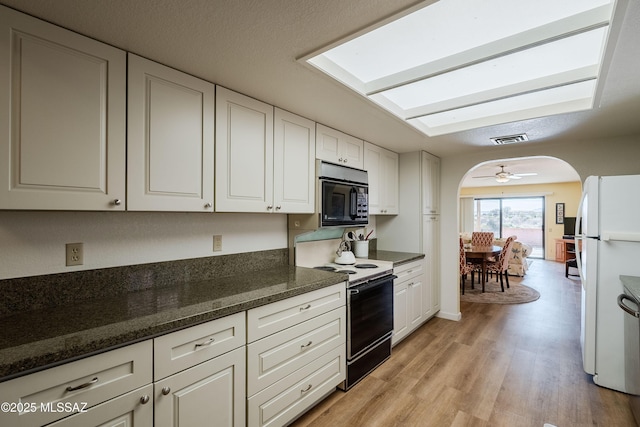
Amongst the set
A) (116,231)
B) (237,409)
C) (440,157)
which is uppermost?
(440,157)

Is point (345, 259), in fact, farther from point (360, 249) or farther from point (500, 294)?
point (500, 294)

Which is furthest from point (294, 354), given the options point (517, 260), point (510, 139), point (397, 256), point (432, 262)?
point (517, 260)

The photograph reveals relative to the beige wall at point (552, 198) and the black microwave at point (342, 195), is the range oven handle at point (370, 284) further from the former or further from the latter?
the beige wall at point (552, 198)

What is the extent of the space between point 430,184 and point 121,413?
3641 millimetres

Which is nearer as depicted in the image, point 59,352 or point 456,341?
point 59,352

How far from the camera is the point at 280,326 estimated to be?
1.74m

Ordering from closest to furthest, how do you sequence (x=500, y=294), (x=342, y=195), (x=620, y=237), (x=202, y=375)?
1. (x=202, y=375)
2. (x=620, y=237)
3. (x=342, y=195)
4. (x=500, y=294)

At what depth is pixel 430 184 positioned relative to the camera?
3811mm

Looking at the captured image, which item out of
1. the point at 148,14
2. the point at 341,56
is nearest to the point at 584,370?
the point at 341,56

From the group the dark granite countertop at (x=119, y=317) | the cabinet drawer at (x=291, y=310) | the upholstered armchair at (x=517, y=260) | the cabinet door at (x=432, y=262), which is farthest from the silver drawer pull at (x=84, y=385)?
the upholstered armchair at (x=517, y=260)

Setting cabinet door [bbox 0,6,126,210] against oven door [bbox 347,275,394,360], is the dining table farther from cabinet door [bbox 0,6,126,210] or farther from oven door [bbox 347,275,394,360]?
cabinet door [bbox 0,6,126,210]

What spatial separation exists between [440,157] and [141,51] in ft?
11.8

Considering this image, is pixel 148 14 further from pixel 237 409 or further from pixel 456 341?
pixel 456 341

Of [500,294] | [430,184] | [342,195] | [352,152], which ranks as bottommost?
[500,294]
